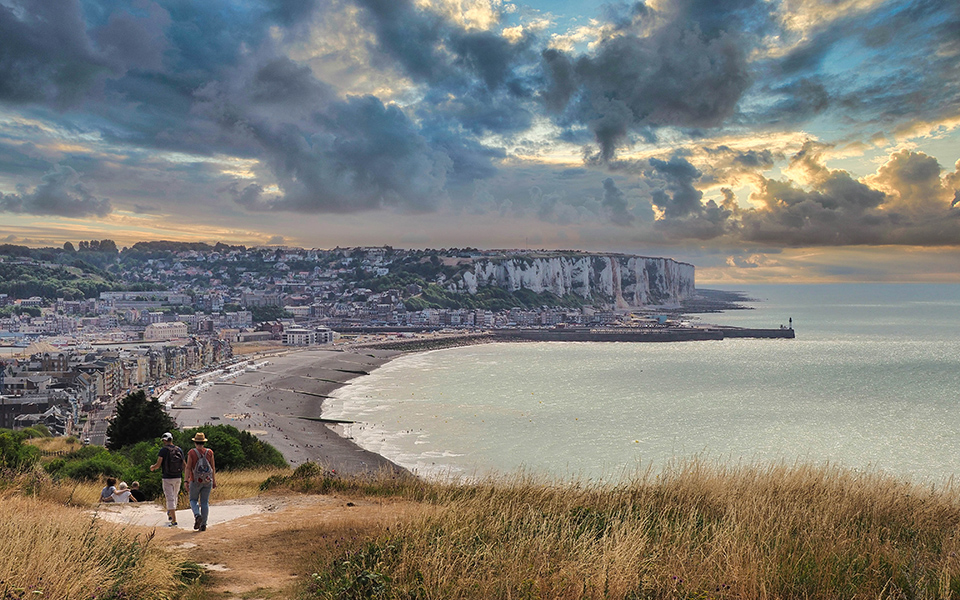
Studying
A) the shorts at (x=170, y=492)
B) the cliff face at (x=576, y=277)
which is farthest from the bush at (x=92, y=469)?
the cliff face at (x=576, y=277)

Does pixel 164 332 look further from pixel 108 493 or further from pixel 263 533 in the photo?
pixel 263 533

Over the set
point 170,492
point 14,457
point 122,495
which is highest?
point 170,492

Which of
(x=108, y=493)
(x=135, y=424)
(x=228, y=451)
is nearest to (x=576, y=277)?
(x=135, y=424)

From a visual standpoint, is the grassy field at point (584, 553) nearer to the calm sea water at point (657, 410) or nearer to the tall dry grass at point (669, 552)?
the tall dry grass at point (669, 552)

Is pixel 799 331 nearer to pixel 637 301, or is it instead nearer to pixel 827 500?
pixel 637 301

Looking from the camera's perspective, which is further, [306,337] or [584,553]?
[306,337]

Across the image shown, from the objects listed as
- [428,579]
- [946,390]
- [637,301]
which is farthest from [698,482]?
[637,301]
